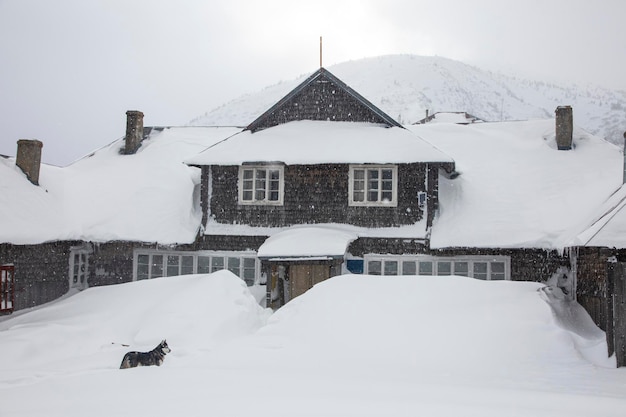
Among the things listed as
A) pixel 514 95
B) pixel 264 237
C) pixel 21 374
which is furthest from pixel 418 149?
pixel 514 95

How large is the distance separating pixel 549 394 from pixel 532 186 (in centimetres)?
1248

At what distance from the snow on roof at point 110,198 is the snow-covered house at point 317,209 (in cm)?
6

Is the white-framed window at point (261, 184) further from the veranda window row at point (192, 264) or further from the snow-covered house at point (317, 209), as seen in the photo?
the veranda window row at point (192, 264)

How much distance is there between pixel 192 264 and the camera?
18.5 meters

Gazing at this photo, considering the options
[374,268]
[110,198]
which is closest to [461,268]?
[374,268]

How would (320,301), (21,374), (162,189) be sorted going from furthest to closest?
(162,189)
(320,301)
(21,374)

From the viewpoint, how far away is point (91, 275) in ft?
62.5

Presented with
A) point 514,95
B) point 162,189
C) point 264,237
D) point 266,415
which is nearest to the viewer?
point 266,415

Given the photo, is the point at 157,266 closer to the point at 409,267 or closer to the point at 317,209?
the point at 317,209

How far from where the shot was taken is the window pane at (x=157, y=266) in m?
18.8

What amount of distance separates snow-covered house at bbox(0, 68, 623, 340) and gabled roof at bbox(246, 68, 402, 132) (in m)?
0.04

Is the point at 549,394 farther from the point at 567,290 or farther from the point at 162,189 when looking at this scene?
the point at 162,189

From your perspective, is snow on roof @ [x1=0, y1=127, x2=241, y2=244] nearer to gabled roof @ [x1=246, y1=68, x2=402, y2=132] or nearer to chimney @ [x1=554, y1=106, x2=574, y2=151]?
gabled roof @ [x1=246, y1=68, x2=402, y2=132]

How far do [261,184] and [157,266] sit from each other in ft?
15.5
